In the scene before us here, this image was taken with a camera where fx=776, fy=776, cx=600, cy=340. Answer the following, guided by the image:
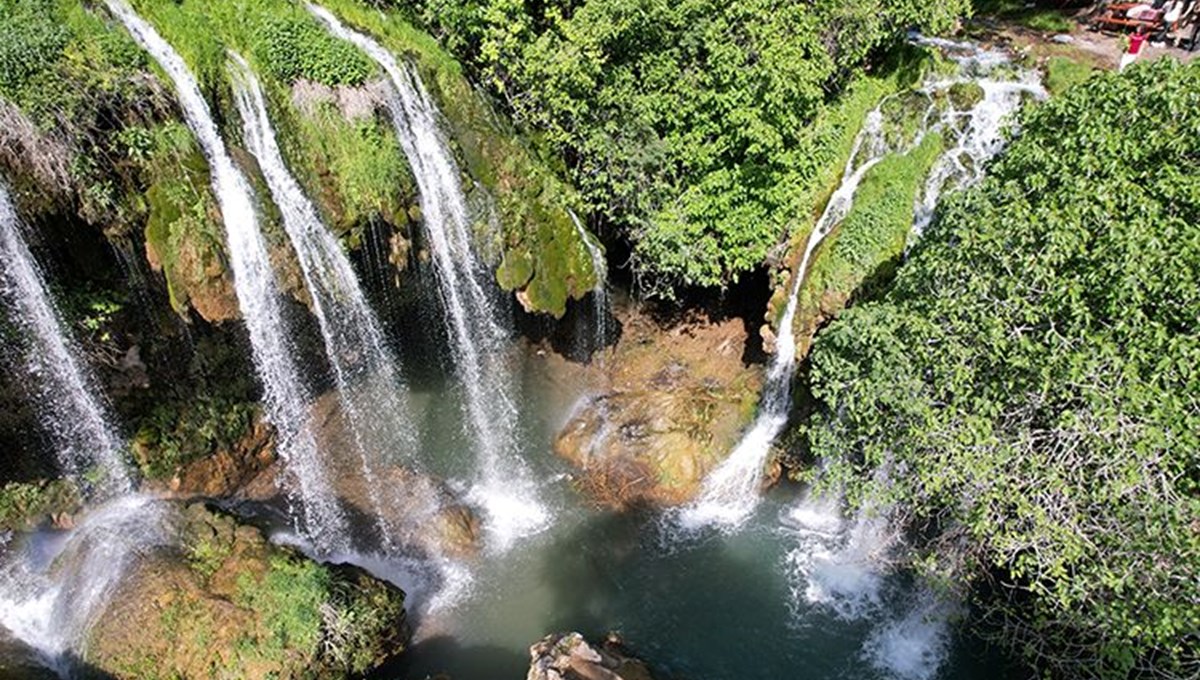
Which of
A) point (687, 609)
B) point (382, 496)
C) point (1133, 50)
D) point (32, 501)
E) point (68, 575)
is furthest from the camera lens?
point (1133, 50)

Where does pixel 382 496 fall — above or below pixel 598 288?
below

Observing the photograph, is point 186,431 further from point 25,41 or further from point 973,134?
point 973,134

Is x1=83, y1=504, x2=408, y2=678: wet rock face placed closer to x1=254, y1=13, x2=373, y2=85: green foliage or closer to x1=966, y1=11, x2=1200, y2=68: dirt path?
x1=254, y1=13, x2=373, y2=85: green foliage

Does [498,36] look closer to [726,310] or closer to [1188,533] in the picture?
[726,310]

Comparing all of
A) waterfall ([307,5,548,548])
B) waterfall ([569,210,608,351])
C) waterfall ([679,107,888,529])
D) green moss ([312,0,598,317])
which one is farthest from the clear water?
green moss ([312,0,598,317])

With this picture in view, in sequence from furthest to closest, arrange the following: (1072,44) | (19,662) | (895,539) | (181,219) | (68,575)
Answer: (1072,44)
(895,539)
(68,575)
(181,219)
(19,662)

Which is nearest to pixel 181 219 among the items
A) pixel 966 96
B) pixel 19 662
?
pixel 19 662

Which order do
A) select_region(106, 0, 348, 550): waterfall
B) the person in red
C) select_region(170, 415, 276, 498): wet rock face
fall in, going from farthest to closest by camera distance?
the person in red < select_region(170, 415, 276, 498): wet rock face < select_region(106, 0, 348, 550): waterfall
